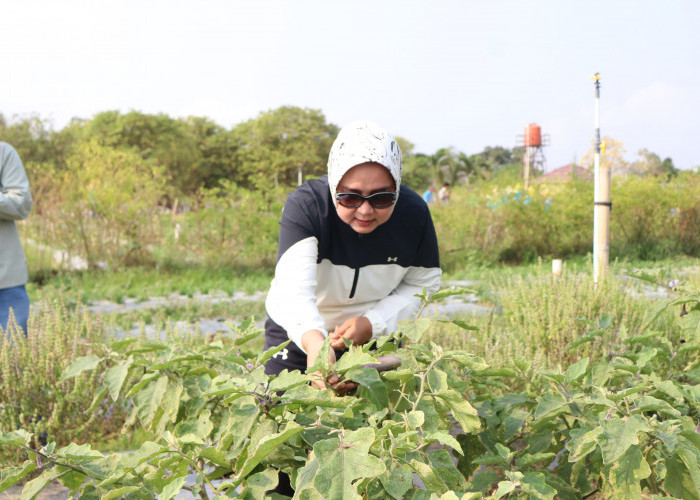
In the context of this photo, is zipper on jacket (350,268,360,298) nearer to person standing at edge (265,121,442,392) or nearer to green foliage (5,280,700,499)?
person standing at edge (265,121,442,392)

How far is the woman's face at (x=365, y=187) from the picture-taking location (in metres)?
1.70

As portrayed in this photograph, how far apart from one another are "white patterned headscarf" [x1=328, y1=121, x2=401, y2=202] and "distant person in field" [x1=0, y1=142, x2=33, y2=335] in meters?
2.32

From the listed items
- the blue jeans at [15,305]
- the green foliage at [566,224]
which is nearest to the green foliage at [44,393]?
the blue jeans at [15,305]

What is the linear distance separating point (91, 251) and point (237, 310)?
3.97 meters

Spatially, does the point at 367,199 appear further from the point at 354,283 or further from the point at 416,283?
the point at 416,283

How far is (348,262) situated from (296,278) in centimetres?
27

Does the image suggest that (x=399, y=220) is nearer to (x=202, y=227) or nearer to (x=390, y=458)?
(x=390, y=458)

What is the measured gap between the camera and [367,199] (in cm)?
171

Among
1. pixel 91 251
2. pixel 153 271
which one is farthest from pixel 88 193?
pixel 153 271

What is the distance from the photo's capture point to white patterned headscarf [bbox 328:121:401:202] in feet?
5.51

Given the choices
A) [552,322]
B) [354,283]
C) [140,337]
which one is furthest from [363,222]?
[552,322]

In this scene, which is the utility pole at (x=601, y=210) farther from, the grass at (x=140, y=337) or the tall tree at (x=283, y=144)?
the tall tree at (x=283, y=144)

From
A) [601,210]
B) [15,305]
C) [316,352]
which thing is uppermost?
[601,210]

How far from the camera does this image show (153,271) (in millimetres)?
9484
